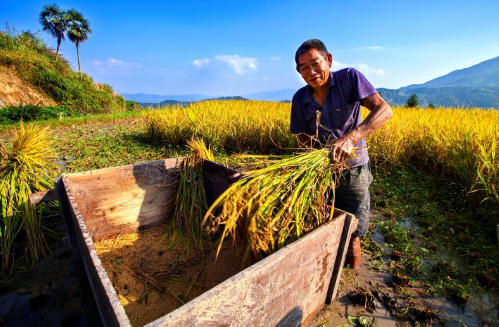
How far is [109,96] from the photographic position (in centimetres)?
1939

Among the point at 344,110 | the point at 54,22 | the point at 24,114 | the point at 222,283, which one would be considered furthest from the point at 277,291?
the point at 54,22

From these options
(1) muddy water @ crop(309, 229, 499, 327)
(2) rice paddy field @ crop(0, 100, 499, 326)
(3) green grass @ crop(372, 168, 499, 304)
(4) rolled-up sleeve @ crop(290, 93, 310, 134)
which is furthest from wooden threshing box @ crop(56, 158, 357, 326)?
(3) green grass @ crop(372, 168, 499, 304)

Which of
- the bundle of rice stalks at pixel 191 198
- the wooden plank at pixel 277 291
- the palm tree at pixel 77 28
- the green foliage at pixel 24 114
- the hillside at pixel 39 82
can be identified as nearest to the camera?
the wooden plank at pixel 277 291

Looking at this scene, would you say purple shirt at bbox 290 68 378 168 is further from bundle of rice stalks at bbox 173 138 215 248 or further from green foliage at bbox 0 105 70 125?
green foliage at bbox 0 105 70 125

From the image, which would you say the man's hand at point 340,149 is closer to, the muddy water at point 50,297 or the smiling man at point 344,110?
the smiling man at point 344,110

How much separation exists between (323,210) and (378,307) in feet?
2.71

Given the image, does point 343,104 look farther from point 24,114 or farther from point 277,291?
point 24,114

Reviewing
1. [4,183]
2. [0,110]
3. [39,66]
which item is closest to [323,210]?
[4,183]

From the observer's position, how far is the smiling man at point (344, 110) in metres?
1.51

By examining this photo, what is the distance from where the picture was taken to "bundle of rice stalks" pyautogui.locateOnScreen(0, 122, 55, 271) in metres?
1.84

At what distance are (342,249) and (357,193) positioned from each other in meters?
0.53

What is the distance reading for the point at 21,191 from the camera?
194cm

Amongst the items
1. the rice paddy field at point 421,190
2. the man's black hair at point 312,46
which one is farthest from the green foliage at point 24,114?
the man's black hair at point 312,46

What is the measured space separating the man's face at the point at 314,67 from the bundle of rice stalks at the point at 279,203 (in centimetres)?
55
